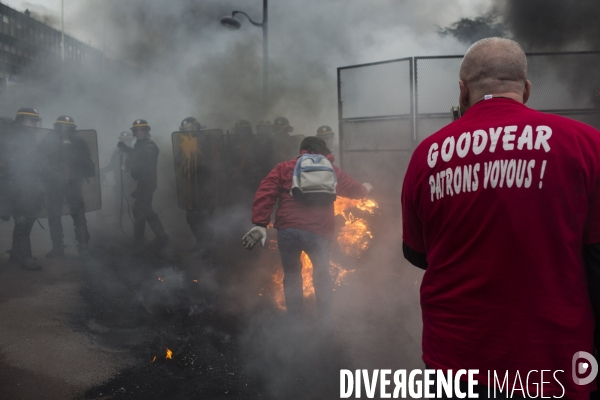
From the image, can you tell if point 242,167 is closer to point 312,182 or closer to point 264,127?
point 264,127

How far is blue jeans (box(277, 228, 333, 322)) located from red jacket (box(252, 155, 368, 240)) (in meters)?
0.07

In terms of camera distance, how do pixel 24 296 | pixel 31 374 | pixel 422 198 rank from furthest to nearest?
1. pixel 24 296
2. pixel 31 374
3. pixel 422 198

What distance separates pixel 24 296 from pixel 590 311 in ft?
17.5

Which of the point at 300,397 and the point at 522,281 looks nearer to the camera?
the point at 522,281

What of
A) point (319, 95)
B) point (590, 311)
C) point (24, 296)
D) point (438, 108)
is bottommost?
point (24, 296)

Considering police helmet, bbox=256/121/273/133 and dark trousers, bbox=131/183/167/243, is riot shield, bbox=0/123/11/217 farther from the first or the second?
police helmet, bbox=256/121/273/133

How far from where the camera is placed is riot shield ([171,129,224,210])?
7.36m

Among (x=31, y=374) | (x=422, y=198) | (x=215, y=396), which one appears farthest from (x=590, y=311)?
(x=31, y=374)

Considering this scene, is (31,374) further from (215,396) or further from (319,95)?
(319,95)

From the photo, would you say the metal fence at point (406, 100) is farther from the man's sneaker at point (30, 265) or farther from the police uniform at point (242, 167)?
the man's sneaker at point (30, 265)

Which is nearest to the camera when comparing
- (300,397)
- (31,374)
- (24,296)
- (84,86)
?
(300,397)

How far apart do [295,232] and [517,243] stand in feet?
9.35

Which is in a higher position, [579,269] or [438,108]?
[438,108]

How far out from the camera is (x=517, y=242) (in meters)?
1.33
